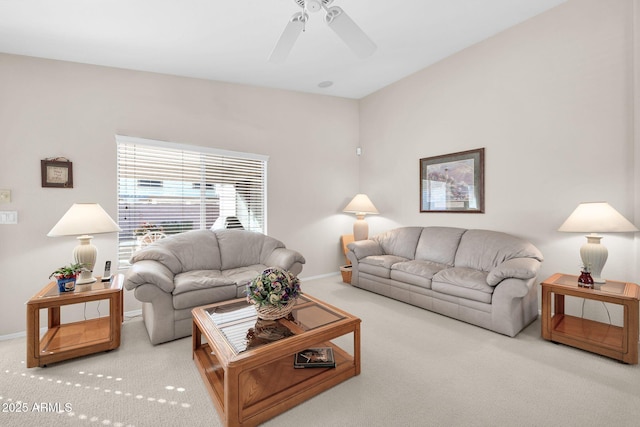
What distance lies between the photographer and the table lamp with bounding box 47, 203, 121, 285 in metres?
2.46

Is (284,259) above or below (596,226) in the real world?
below

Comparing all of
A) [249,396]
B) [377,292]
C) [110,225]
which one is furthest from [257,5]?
[377,292]

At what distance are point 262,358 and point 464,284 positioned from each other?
7.41 ft

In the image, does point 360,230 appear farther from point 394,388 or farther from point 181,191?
point 394,388

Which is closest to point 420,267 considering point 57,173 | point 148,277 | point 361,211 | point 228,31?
point 361,211

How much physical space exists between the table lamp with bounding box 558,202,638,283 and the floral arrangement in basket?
2.51 m

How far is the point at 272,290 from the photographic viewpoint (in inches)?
79.7

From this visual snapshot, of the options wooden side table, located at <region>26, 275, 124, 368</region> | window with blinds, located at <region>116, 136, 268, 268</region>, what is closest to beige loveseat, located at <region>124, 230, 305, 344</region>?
wooden side table, located at <region>26, 275, 124, 368</region>

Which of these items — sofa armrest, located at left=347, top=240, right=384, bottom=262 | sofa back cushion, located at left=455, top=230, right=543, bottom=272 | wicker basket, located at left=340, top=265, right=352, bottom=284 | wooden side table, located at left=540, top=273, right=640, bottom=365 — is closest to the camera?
wooden side table, located at left=540, top=273, right=640, bottom=365

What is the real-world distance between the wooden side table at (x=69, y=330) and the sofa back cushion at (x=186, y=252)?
422 mm

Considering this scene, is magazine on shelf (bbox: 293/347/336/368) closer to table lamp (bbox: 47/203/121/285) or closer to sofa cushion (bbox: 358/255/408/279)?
sofa cushion (bbox: 358/255/408/279)

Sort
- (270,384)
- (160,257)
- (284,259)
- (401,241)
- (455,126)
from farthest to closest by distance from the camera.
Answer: (401,241), (455,126), (284,259), (160,257), (270,384)

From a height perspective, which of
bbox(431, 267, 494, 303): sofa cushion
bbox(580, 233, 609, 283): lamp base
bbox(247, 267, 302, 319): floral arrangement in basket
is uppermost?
bbox(580, 233, 609, 283): lamp base

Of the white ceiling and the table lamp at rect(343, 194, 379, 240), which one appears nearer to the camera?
the white ceiling
